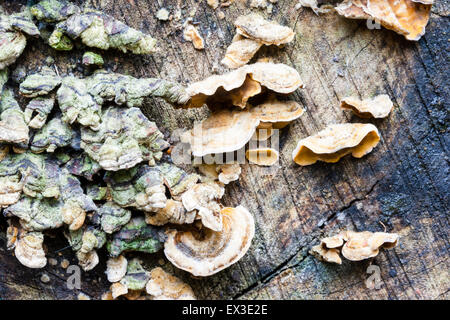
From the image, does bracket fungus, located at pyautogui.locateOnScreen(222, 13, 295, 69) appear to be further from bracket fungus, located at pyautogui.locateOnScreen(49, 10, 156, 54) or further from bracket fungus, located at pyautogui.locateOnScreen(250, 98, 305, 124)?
bracket fungus, located at pyautogui.locateOnScreen(49, 10, 156, 54)

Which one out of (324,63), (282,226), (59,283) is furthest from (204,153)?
(59,283)

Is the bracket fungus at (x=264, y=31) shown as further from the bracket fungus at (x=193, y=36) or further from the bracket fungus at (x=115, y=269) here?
the bracket fungus at (x=115, y=269)

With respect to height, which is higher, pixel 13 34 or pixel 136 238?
pixel 13 34

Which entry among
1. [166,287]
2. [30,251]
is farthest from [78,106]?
[166,287]

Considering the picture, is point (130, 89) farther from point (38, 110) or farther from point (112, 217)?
point (112, 217)

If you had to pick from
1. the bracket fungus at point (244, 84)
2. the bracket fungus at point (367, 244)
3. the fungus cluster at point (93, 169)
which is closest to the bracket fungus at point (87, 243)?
the fungus cluster at point (93, 169)

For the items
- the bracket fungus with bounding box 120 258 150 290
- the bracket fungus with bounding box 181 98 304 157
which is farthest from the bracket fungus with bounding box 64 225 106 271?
the bracket fungus with bounding box 181 98 304 157
